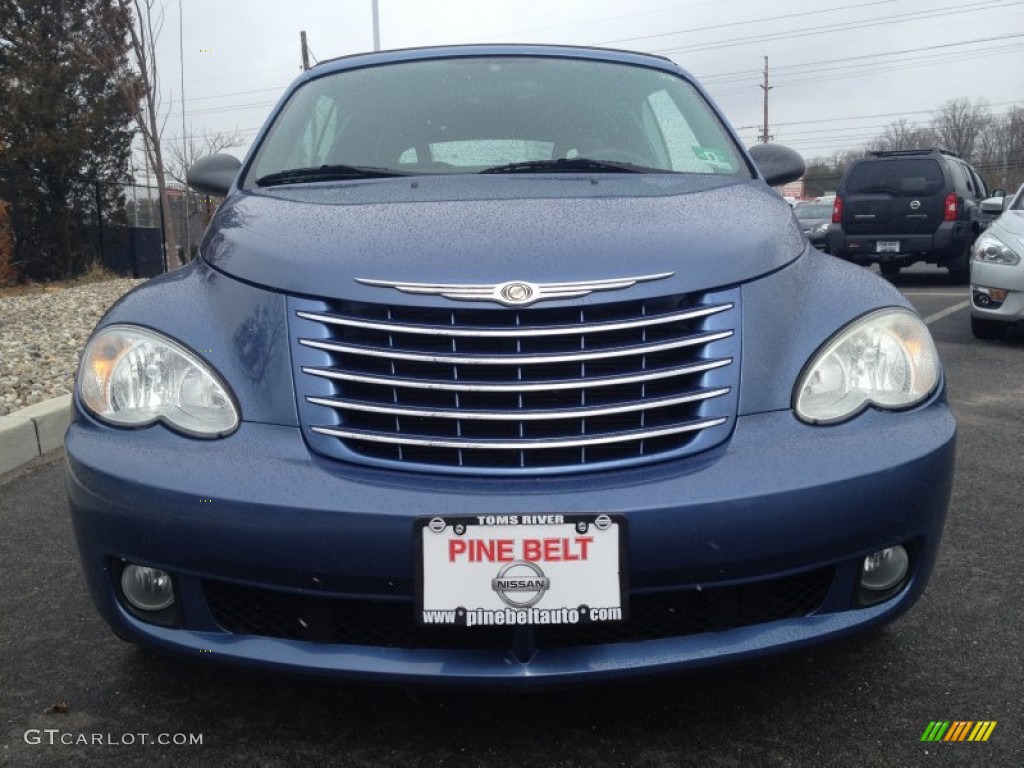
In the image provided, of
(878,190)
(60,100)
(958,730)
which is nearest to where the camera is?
(958,730)

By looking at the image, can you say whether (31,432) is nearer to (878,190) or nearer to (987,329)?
(987,329)

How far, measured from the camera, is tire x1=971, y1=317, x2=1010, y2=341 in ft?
25.1

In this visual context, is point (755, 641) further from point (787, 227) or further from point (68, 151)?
point (68, 151)

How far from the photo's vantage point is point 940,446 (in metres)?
1.98

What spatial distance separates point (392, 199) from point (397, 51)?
1313 mm

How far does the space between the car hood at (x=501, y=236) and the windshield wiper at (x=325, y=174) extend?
230 mm

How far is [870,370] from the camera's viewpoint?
209 centimetres

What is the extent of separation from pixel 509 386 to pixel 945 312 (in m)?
9.05

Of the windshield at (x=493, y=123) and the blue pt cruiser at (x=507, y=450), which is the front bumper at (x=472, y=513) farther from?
the windshield at (x=493, y=123)

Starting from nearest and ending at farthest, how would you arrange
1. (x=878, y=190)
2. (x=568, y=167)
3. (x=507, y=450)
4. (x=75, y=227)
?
(x=507, y=450) < (x=568, y=167) < (x=878, y=190) < (x=75, y=227)

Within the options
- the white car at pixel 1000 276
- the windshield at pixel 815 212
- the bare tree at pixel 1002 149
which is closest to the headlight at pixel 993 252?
the white car at pixel 1000 276

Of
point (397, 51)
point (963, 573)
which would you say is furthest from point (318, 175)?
point (963, 573)

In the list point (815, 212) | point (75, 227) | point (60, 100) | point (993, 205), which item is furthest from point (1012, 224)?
point (60, 100)

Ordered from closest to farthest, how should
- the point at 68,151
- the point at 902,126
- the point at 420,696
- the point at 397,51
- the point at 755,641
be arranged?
the point at 755,641 < the point at 420,696 < the point at 397,51 < the point at 68,151 < the point at 902,126
